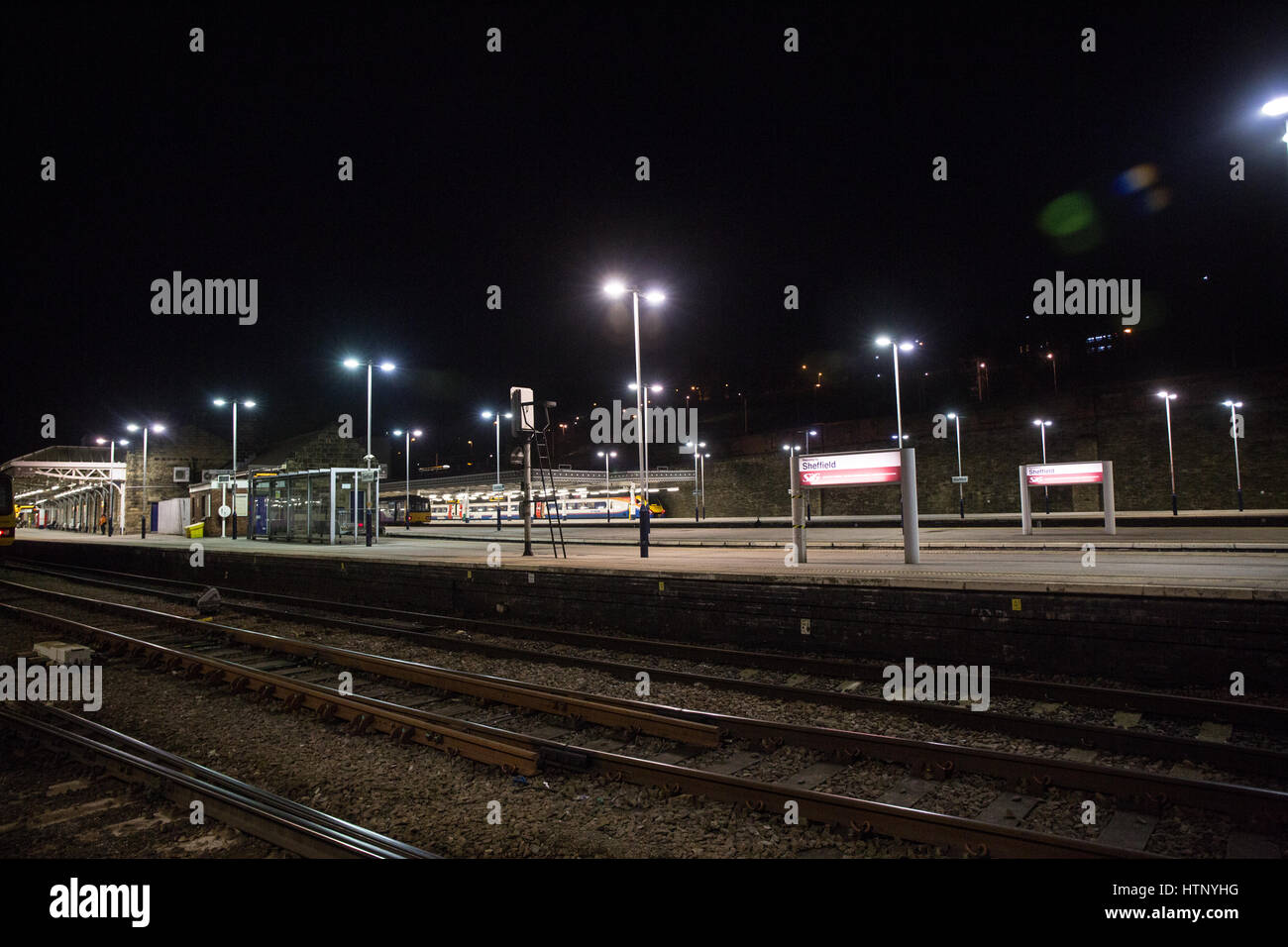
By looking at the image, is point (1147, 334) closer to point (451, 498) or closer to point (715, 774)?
point (451, 498)

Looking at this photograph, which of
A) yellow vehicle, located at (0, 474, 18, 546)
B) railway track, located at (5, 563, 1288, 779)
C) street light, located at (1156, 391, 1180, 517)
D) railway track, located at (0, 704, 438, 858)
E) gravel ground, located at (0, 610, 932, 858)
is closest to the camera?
railway track, located at (0, 704, 438, 858)

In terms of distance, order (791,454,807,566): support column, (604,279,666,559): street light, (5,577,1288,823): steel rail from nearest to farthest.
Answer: (5,577,1288,823): steel rail, (791,454,807,566): support column, (604,279,666,559): street light

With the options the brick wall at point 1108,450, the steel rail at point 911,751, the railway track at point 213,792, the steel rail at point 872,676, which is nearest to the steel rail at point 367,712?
the steel rail at point 911,751

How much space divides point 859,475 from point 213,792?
11707 mm

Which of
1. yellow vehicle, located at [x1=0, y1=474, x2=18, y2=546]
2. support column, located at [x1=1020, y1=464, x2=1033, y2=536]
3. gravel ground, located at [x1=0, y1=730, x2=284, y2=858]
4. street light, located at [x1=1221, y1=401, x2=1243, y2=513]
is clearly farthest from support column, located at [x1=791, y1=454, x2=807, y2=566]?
street light, located at [x1=1221, y1=401, x2=1243, y2=513]

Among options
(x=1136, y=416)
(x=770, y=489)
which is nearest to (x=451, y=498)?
(x=770, y=489)

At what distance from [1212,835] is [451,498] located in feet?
193

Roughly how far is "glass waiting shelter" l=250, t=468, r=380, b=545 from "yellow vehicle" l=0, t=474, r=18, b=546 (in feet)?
28.0

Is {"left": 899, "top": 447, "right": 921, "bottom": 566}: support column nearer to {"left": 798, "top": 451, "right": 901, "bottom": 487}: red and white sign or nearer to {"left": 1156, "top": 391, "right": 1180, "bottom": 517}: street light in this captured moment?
{"left": 798, "top": 451, "right": 901, "bottom": 487}: red and white sign

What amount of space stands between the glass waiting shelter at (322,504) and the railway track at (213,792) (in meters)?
18.6

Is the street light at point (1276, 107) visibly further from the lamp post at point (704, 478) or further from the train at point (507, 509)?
the lamp post at point (704, 478)

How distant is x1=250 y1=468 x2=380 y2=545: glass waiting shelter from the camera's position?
26.4 m

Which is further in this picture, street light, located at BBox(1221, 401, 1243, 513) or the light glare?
street light, located at BBox(1221, 401, 1243, 513)
